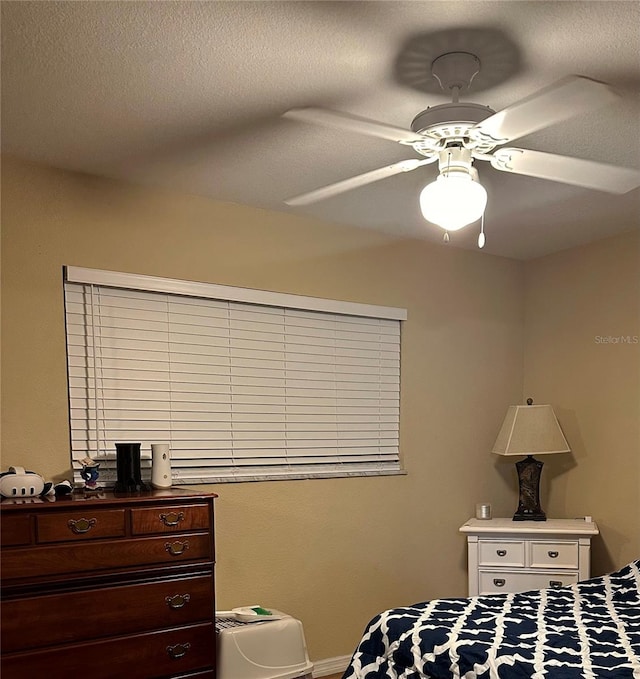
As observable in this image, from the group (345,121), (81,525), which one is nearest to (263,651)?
(81,525)

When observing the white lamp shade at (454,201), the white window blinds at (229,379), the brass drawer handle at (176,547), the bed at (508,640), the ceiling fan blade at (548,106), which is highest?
the ceiling fan blade at (548,106)

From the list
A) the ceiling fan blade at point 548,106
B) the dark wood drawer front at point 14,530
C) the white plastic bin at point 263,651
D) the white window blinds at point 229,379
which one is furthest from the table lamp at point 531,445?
the dark wood drawer front at point 14,530

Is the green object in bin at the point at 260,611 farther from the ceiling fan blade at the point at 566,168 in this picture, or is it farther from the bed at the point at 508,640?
the ceiling fan blade at the point at 566,168

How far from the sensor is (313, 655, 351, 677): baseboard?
3.96m

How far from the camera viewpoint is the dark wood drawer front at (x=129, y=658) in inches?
106

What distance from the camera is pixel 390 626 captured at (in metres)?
2.81

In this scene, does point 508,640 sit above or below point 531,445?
below

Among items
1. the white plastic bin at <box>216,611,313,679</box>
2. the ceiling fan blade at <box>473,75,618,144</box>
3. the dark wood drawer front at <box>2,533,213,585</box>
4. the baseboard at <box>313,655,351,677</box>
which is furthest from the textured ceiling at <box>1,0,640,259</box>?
the baseboard at <box>313,655,351,677</box>

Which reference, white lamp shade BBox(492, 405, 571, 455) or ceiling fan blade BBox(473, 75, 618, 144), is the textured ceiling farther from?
white lamp shade BBox(492, 405, 571, 455)

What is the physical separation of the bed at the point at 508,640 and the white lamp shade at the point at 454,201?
1.44 metres

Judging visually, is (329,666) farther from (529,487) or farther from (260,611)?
(529,487)

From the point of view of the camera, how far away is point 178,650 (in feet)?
9.94

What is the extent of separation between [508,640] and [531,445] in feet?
6.63

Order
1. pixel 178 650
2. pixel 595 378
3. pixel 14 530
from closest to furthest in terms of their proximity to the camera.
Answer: pixel 14 530, pixel 178 650, pixel 595 378
